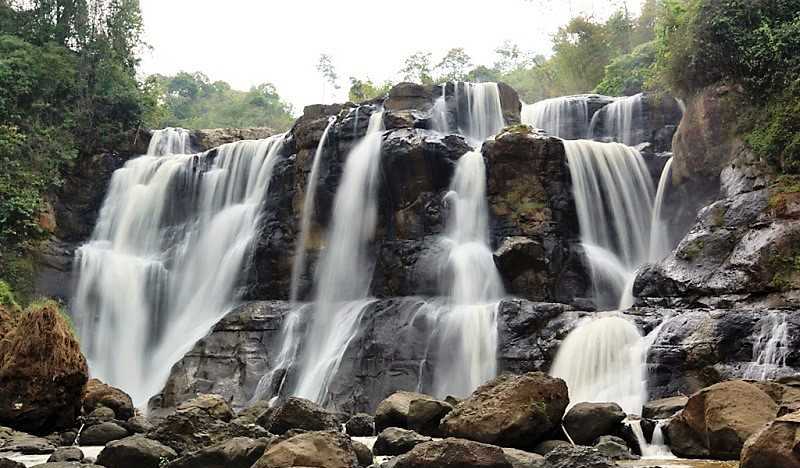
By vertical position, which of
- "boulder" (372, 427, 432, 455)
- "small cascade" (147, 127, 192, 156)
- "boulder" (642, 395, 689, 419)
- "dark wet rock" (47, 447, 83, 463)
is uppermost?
"small cascade" (147, 127, 192, 156)

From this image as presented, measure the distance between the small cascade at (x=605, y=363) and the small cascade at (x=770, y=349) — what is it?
5.39ft

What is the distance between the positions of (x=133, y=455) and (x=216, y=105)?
179 feet

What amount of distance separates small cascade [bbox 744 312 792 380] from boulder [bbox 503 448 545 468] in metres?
4.36

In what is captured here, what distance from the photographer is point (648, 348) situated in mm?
11570

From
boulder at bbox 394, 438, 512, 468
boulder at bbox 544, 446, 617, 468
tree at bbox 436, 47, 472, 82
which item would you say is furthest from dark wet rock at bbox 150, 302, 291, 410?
tree at bbox 436, 47, 472, 82

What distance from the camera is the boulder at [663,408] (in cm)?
909

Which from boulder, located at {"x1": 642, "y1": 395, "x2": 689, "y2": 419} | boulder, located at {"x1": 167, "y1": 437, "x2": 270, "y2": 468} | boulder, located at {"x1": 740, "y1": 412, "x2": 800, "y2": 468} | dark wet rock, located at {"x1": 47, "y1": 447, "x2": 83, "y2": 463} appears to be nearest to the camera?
boulder, located at {"x1": 740, "y1": 412, "x2": 800, "y2": 468}

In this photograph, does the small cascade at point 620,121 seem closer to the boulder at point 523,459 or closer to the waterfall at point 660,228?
the waterfall at point 660,228

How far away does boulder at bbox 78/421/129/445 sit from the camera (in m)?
10.8

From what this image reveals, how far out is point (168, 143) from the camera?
28516 millimetres

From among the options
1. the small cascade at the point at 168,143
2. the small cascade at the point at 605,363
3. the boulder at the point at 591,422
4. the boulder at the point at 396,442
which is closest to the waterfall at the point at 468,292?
the small cascade at the point at 605,363

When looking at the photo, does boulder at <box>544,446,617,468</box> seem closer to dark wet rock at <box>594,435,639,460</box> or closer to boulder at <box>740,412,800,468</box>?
boulder at <box>740,412,800,468</box>

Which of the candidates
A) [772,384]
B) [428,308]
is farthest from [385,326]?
[772,384]

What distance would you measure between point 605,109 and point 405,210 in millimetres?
9424
